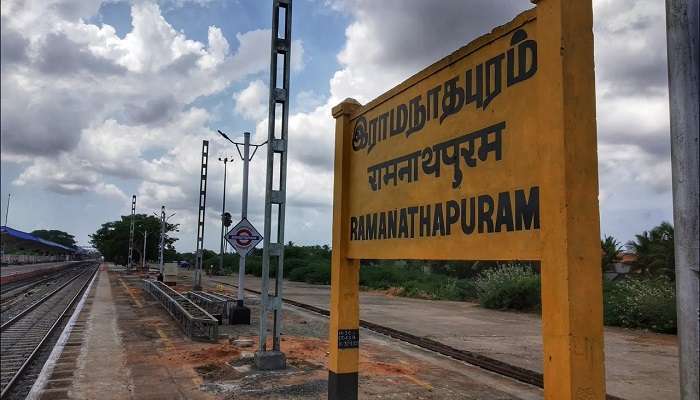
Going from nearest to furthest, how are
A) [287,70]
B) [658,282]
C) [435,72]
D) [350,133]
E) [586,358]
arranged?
1. [586,358]
2. [435,72]
3. [350,133]
4. [287,70]
5. [658,282]

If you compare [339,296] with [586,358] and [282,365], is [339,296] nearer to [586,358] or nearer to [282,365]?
[586,358]

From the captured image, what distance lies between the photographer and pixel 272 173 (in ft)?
31.6

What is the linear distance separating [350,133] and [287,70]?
4.52 metres

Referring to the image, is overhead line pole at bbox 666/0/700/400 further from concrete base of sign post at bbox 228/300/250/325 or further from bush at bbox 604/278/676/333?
bush at bbox 604/278/676/333

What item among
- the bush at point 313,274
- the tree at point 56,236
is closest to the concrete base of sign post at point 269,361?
the bush at point 313,274

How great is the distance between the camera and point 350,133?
19.4 ft

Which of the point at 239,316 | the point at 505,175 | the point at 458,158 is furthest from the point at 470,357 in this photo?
the point at 505,175

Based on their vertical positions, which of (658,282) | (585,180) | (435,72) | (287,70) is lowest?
(658,282)

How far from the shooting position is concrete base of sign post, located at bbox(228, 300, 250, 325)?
1526cm

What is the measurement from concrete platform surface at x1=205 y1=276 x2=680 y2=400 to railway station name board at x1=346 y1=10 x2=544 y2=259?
597 cm

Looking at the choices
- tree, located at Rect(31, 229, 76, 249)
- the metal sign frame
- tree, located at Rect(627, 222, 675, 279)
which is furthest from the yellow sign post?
tree, located at Rect(31, 229, 76, 249)

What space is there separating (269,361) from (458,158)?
6.40 metres

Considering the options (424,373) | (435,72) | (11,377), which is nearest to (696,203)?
(435,72)

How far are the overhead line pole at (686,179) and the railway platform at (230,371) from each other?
551 centimetres
